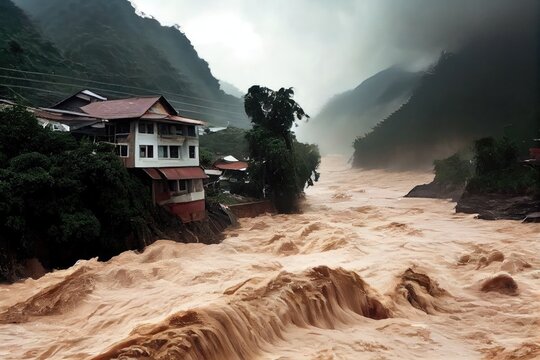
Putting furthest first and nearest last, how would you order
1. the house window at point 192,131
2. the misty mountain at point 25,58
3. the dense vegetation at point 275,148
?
1. the misty mountain at point 25,58
2. the dense vegetation at point 275,148
3. the house window at point 192,131

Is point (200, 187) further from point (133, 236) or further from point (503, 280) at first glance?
point (503, 280)

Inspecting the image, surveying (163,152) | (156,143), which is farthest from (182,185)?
→ (156,143)

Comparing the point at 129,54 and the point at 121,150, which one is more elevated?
the point at 129,54

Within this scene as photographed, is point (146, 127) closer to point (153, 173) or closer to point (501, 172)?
point (153, 173)

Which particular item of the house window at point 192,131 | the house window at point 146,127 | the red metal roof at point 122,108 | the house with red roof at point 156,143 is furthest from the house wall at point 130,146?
the house window at point 192,131

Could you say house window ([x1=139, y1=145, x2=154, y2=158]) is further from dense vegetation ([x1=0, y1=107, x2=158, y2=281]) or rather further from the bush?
the bush

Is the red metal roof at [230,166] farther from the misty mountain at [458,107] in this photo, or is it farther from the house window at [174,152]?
the misty mountain at [458,107]
